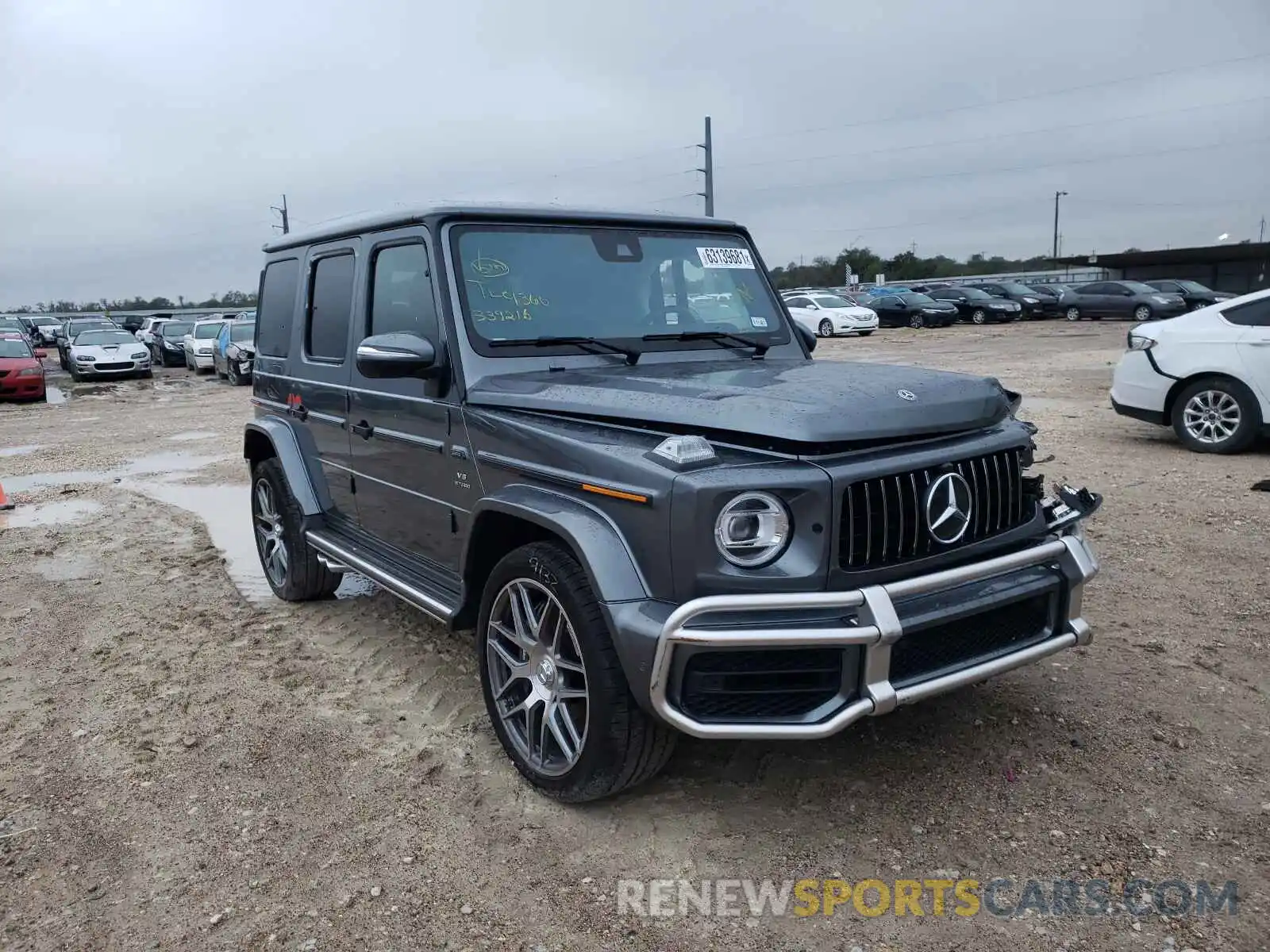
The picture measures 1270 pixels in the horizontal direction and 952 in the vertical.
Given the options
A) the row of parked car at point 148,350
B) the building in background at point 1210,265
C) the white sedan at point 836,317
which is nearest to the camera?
the row of parked car at point 148,350

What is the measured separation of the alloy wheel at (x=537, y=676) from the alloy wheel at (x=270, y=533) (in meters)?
2.58

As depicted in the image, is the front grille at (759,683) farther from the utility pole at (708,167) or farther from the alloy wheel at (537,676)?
the utility pole at (708,167)

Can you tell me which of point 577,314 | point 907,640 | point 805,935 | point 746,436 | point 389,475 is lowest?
point 805,935

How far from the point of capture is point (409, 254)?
167 inches

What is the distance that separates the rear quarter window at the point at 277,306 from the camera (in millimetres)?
5469

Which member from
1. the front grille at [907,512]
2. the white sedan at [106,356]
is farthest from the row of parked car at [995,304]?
the front grille at [907,512]

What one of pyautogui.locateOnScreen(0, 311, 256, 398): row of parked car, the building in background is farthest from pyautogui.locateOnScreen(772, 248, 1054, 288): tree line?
pyautogui.locateOnScreen(0, 311, 256, 398): row of parked car

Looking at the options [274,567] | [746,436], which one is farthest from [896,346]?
[746,436]

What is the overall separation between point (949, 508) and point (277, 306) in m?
4.08

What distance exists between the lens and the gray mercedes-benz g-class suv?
283 cm

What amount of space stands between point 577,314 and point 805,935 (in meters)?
2.47

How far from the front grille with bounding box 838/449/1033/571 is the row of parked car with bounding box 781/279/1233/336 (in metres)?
28.9

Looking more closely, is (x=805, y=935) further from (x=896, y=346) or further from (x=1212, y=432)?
(x=896, y=346)

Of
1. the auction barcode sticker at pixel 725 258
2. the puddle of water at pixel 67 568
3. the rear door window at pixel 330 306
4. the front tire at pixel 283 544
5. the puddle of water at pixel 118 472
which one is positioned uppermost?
the auction barcode sticker at pixel 725 258
